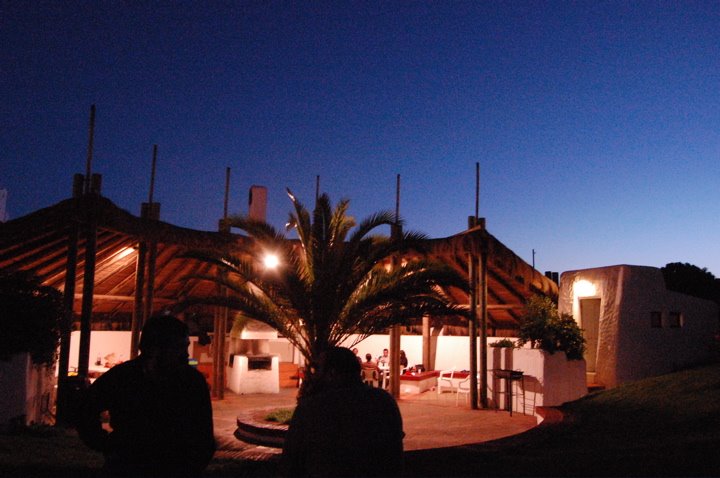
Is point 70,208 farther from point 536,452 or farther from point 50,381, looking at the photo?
point 536,452

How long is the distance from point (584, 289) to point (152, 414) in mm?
14020

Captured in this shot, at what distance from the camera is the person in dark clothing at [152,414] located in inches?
103

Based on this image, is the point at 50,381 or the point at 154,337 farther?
the point at 50,381

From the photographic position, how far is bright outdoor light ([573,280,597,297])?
14.9m

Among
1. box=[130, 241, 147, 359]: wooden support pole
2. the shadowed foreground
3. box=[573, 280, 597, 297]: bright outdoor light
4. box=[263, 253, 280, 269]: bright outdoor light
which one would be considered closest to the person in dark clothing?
the shadowed foreground

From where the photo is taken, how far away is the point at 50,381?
1095cm

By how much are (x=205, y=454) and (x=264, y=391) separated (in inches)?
534

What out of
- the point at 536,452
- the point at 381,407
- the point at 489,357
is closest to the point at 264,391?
the point at 489,357

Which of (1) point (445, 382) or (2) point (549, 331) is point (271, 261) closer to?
(2) point (549, 331)

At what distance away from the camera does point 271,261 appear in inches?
402

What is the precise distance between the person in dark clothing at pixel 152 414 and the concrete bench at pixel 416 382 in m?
Answer: 13.0

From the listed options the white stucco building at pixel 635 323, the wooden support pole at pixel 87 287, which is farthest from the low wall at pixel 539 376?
the wooden support pole at pixel 87 287

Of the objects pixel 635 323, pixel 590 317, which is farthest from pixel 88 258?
pixel 590 317

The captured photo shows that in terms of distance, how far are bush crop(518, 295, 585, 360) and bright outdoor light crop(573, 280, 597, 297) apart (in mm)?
2224
